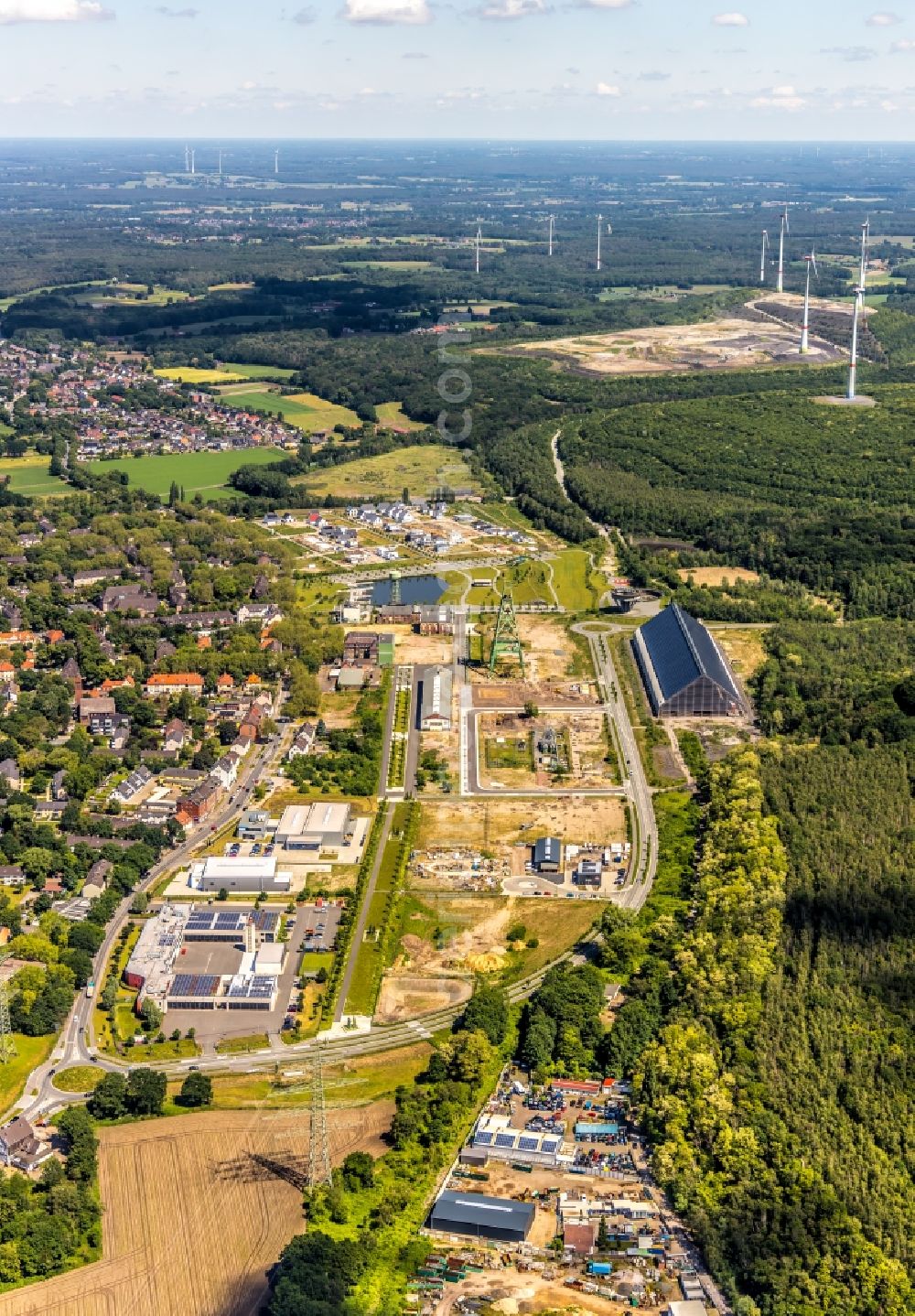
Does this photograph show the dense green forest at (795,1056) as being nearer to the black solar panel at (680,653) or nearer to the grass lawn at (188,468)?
the black solar panel at (680,653)

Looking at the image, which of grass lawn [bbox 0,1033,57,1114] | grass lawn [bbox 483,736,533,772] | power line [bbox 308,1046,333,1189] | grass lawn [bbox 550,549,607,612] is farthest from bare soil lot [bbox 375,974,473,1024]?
grass lawn [bbox 550,549,607,612]

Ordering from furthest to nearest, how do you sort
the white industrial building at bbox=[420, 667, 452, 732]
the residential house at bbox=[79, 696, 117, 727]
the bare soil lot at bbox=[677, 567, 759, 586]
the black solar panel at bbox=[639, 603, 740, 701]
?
the bare soil lot at bbox=[677, 567, 759, 586]
the black solar panel at bbox=[639, 603, 740, 701]
the residential house at bbox=[79, 696, 117, 727]
the white industrial building at bbox=[420, 667, 452, 732]

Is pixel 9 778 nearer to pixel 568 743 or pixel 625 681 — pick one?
pixel 568 743

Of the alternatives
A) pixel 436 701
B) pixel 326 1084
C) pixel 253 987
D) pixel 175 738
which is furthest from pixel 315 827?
pixel 326 1084

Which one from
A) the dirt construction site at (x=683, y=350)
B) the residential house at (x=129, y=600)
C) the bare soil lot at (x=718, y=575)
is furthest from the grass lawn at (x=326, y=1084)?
the dirt construction site at (x=683, y=350)

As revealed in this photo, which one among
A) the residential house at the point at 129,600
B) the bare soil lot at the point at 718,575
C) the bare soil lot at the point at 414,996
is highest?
the bare soil lot at the point at 718,575

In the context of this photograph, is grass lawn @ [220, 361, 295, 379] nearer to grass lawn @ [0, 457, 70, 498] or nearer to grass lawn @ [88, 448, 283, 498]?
grass lawn @ [88, 448, 283, 498]
